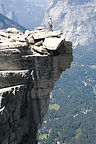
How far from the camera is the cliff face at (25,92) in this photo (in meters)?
13.5

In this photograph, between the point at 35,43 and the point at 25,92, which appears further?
the point at 35,43

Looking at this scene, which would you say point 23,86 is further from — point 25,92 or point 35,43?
point 35,43

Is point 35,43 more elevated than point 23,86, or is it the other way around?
point 35,43

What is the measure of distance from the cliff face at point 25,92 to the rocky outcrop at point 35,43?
374 mm

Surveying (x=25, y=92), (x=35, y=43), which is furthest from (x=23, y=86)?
(x=35, y=43)

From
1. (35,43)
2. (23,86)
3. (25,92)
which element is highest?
(35,43)

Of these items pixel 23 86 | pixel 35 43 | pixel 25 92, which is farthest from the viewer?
pixel 35 43

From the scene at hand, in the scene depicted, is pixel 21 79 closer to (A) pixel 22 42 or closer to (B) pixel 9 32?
(A) pixel 22 42

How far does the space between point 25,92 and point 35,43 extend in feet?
11.3

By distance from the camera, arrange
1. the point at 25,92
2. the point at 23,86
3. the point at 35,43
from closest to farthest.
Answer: the point at 23,86 → the point at 25,92 → the point at 35,43

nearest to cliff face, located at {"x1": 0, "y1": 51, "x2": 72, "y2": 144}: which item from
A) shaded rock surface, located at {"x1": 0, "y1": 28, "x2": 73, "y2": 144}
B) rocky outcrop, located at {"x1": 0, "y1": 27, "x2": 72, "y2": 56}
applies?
shaded rock surface, located at {"x1": 0, "y1": 28, "x2": 73, "y2": 144}

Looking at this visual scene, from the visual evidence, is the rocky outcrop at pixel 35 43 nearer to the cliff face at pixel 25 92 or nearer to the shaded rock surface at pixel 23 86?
the shaded rock surface at pixel 23 86

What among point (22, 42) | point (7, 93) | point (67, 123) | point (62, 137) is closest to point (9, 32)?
point (22, 42)

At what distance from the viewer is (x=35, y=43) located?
1734 centimetres
